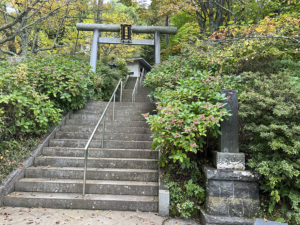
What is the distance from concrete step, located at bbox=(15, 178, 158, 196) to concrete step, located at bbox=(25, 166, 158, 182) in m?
0.19

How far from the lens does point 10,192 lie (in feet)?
11.5

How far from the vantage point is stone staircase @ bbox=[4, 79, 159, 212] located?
10.8ft

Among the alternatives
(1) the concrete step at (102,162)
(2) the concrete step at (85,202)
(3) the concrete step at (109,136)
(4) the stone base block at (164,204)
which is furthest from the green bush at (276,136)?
(3) the concrete step at (109,136)

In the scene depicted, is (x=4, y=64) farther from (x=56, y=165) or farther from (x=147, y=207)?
(x=147, y=207)

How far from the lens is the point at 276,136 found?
2822mm

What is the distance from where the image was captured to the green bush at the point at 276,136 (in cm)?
265

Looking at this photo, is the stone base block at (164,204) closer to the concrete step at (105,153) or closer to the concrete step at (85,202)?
Answer: the concrete step at (85,202)

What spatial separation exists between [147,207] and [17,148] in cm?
299

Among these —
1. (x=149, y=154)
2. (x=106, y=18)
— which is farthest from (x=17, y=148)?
(x=106, y=18)

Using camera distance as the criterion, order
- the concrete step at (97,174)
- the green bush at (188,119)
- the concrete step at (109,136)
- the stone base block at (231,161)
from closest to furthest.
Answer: the green bush at (188,119) < the stone base block at (231,161) < the concrete step at (97,174) < the concrete step at (109,136)

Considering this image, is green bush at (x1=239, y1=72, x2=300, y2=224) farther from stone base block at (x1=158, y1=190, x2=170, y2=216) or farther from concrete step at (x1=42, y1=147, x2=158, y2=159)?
concrete step at (x1=42, y1=147, x2=158, y2=159)

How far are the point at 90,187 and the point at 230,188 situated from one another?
2.37m

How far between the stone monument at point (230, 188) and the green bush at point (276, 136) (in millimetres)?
177

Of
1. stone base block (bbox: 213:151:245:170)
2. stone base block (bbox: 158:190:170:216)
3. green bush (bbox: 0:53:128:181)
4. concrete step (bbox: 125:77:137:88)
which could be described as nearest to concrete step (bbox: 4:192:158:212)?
stone base block (bbox: 158:190:170:216)
